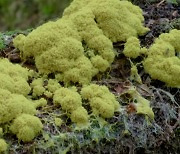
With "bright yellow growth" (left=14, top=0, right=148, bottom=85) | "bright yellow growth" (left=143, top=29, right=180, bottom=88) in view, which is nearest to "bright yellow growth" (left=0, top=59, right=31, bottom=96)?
"bright yellow growth" (left=14, top=0, right=148, bottom=85)

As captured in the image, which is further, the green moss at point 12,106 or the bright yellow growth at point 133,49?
the bright yellow growth at point 133,49

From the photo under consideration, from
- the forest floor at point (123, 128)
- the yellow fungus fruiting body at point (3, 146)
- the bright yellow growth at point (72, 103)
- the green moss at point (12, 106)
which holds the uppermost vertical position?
the green moss at point (12, 106)

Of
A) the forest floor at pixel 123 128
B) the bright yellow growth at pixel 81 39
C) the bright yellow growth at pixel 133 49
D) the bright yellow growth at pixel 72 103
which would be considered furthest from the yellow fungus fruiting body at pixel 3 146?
the bright yellow growth at pixel 133 49

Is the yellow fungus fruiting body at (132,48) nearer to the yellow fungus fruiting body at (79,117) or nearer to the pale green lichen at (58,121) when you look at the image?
the yellow fungus fruiting body at (79,117)

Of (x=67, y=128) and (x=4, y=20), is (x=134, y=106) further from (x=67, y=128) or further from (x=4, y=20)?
(x=4, y=20)

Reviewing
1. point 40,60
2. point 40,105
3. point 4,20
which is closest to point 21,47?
point 40,60

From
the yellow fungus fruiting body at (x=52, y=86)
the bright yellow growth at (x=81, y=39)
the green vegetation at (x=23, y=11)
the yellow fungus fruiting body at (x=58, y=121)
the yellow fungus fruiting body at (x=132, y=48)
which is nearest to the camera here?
the yellow fungus fruiting body at (x=58, y=121)

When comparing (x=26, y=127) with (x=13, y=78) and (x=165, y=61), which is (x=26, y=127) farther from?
(x=165, y=61)
